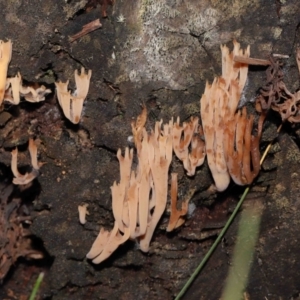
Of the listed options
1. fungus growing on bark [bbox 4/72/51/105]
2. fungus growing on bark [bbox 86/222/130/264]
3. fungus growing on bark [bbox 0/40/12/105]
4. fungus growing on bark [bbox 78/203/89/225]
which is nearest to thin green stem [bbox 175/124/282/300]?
fungus growing on bark [bbox 86/222/130/264]

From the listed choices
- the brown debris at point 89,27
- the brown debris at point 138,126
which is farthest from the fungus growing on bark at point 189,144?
the brown debris at point 89,27

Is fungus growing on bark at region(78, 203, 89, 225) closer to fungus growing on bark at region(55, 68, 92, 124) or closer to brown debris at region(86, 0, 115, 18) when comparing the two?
fungus growing on bark at region(55, 68, 92, 124)

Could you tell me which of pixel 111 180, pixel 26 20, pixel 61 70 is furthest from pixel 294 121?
pixel 26 20

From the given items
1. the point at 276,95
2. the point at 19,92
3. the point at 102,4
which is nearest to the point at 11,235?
the point at 19,92

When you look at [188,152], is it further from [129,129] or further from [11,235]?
[11,235]

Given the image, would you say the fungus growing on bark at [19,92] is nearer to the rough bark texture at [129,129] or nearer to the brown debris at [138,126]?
the rough bark texture at [129,129]

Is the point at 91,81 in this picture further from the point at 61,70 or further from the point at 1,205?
the point at 1,205
